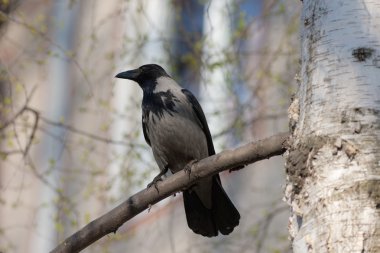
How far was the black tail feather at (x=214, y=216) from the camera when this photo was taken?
5.14 metres

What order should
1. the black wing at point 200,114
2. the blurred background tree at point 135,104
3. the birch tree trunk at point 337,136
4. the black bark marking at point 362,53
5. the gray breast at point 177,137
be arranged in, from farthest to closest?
the blurred background tree at point 135,104 → the black wing at point 200,114 → the gray breast at point 177,137 → the black bark marking at point 362,53 → the birch tree trunk at point 337,136

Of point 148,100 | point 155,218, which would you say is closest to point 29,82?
point 155,218

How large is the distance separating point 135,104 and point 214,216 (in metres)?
2.12

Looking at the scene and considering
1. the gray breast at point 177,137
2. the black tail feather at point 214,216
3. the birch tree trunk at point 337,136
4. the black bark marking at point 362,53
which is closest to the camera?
the birch tree trunk at point 337,136

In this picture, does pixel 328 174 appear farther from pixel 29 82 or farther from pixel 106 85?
pixel 29 82

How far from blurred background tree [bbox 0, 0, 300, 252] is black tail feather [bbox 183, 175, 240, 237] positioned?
0.59 metres

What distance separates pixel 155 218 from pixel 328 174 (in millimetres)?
5183

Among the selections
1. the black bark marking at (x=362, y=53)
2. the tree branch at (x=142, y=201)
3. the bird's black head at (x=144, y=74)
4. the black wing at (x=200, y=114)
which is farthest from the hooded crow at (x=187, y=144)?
the black bark marking at (x=362, y=53)

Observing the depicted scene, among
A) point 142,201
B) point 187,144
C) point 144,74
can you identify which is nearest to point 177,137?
point 187,144

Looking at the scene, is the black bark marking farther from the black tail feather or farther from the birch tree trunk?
the black tail feather

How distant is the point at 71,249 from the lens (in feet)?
13.1

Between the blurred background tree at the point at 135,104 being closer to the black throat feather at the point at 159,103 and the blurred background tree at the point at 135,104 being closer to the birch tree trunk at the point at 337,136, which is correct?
the black throat feather at the point at 159,103

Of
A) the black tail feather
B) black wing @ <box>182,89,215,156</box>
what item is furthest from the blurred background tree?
the black tail feather

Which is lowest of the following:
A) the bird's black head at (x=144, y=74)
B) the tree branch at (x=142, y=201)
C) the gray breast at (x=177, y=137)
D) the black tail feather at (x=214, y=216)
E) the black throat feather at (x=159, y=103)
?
the black tail feather at (x=214, y=216)
